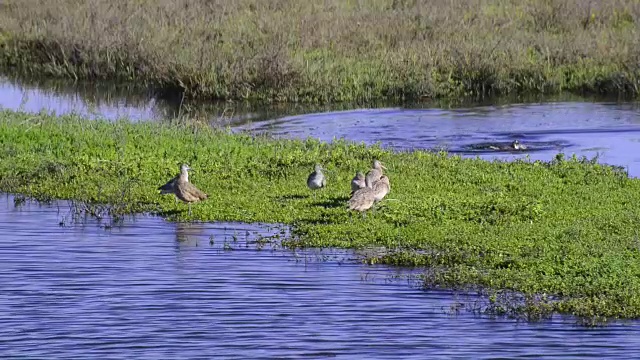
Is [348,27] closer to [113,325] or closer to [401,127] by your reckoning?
[401,127]

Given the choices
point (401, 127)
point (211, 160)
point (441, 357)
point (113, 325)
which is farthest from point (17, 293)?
point (401, 127)

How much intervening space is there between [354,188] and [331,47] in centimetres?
1662

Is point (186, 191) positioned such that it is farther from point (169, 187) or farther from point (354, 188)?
point (354, 188)

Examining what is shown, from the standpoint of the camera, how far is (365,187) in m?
14.5

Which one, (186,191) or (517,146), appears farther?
(517,146)

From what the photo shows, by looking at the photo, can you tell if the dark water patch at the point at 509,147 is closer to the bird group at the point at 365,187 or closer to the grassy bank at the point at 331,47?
the bird group at the point at 365,187

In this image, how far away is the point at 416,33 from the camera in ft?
110

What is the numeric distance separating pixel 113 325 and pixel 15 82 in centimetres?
2186

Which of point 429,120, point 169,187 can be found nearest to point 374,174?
point 169,187

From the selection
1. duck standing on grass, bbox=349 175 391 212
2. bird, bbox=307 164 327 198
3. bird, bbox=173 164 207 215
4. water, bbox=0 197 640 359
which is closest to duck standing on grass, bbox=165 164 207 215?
bird, bbox=173 164 207 215

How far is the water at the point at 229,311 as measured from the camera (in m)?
10.1

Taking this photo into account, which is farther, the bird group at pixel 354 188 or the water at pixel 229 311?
the bird group at pixel 354 188

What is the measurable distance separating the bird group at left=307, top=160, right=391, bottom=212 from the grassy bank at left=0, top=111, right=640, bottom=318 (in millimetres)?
212

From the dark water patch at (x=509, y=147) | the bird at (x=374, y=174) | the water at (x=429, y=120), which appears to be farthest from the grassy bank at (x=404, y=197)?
the water at (x=429, y=120)
